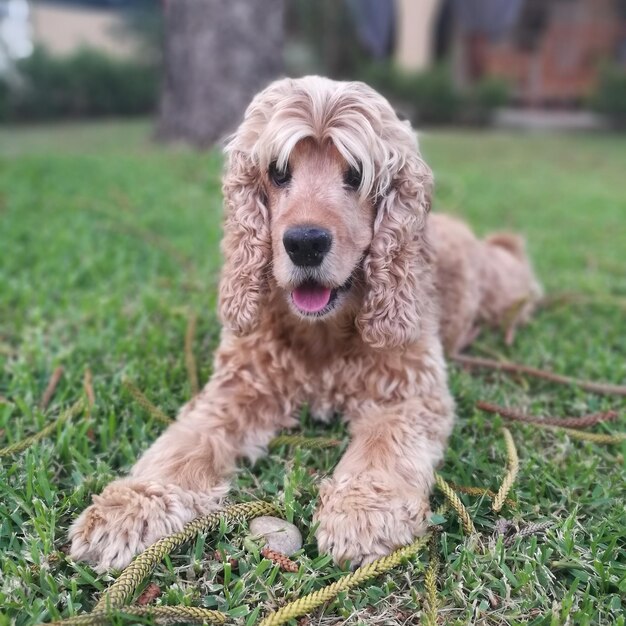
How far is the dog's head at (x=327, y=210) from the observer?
277cm

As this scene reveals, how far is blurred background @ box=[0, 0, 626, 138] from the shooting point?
20.4 metres

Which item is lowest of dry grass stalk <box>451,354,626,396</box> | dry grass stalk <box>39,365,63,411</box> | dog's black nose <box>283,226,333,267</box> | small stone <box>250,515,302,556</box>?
dry grass stalk <box>451,354,626,396</box>

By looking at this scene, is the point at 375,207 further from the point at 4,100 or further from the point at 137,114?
the point at 137,114

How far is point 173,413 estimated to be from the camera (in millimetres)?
3299

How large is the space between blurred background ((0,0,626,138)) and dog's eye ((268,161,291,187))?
672 inches

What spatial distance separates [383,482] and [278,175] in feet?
4.82

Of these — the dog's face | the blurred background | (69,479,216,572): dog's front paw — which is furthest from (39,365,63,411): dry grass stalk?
the blurred background

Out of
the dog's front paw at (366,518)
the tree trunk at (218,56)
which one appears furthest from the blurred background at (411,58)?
the dog's front paw at (366,518)

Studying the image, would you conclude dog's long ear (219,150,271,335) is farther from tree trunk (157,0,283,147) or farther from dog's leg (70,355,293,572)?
tree trunk (157,0,283,147)

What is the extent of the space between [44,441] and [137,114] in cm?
2361

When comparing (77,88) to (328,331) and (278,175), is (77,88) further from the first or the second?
(328,331)

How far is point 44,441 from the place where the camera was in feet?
9.67

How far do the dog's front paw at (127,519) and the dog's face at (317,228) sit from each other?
0.98m

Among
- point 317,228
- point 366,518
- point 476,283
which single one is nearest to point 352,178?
point 317,228
